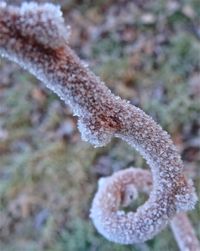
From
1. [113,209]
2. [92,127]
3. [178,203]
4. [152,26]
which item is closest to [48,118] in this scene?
[152,26]

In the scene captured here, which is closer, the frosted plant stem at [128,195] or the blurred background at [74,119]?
the frosted plant stem at [128,195]

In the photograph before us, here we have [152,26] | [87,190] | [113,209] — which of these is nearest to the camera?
[113,209]

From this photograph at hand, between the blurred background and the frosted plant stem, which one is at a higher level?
the blurred background

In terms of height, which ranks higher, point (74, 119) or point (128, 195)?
point (74, 119)

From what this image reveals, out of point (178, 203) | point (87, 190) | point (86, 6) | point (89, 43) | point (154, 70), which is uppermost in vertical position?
point (86, 6)

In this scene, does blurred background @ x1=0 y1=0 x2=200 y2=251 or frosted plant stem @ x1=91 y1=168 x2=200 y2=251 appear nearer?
frosted plant stem @ x1=91 y1=168 x2=200 y2=251

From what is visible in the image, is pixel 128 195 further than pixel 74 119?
No

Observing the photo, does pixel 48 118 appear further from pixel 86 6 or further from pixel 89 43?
pixel 86 6

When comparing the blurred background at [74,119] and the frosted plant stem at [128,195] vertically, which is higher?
the blurred background at [74,119]
